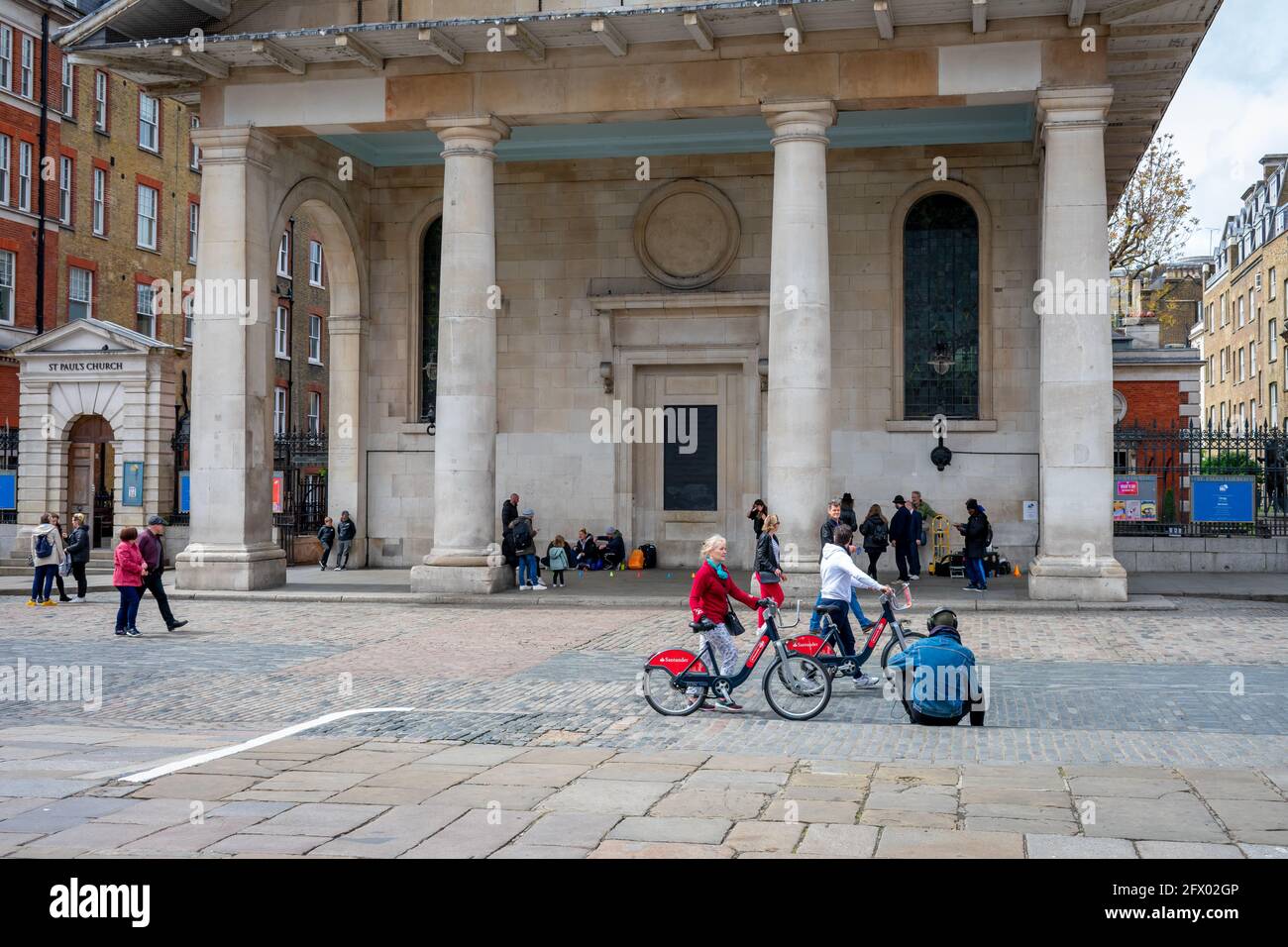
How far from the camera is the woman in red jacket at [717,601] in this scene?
11742 mm

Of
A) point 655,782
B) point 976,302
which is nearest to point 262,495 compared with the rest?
point 976,302

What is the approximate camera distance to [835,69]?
70.3ft

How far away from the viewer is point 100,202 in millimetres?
42188

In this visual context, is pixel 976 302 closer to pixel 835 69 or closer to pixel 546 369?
pixel 835 69

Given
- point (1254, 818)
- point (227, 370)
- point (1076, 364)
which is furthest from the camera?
point (227, 370)

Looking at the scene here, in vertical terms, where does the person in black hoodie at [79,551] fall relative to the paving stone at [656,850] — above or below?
above

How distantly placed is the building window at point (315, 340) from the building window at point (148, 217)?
8408mm

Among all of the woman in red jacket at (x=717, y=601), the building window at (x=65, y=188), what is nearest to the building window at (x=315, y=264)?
the building window at (x=65, y=188)

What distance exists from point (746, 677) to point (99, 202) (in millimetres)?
36771

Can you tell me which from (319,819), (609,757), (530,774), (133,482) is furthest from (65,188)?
(319,819)

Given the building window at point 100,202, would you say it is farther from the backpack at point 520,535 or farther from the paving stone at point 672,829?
the paving stone at point 672,829

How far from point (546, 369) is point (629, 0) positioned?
886 centimetres

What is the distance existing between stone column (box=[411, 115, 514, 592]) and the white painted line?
10524 millimetres

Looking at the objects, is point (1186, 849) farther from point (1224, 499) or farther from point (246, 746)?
point (1224, 499)
